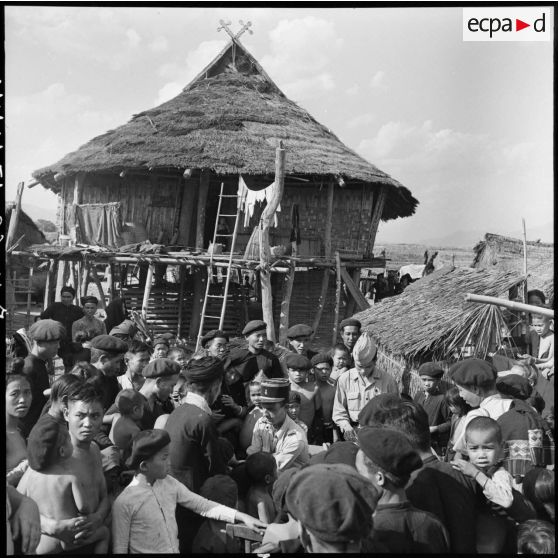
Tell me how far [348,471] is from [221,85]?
1770 cm

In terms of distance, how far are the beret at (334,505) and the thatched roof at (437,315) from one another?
4.95 meters

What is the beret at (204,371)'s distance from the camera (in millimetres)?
4186

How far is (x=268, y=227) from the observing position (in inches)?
531

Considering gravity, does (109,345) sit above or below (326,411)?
above

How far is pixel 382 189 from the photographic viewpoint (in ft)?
56.1

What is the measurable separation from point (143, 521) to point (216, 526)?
0.48 metres

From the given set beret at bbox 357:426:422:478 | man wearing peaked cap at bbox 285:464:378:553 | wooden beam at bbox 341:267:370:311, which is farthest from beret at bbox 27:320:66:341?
wooden beam at bbox 341:267:370:311

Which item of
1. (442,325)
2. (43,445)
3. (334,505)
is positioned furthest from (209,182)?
(334,505)

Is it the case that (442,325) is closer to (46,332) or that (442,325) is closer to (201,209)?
(46,332)

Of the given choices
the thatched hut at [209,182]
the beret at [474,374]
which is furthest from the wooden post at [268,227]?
the beret at [474,374]

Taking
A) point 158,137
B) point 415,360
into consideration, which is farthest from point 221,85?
point 415,360

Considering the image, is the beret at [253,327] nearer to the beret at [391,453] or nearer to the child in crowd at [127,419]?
the child in crowd at [127,419]

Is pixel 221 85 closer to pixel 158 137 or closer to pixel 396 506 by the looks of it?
pixel 158 137

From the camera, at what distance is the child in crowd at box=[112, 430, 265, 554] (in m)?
3.37
